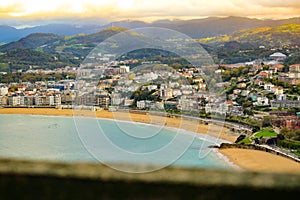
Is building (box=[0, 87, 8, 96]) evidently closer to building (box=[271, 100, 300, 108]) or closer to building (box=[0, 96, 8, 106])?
building (box=[0, 96, 8, 106])

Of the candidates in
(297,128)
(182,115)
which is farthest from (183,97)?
(297,128)

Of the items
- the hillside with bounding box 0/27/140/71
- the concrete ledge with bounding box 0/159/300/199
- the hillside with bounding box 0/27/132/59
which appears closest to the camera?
the concrete ledge with bounding box 0/159/300/199

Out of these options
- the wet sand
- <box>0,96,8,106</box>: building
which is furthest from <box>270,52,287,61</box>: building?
the wet sand

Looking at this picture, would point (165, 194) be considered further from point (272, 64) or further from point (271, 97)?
point (272, 64)

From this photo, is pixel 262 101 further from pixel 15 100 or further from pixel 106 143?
pixel 15 100

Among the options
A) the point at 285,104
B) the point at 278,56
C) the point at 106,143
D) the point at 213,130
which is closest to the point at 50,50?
the point at 278,56
